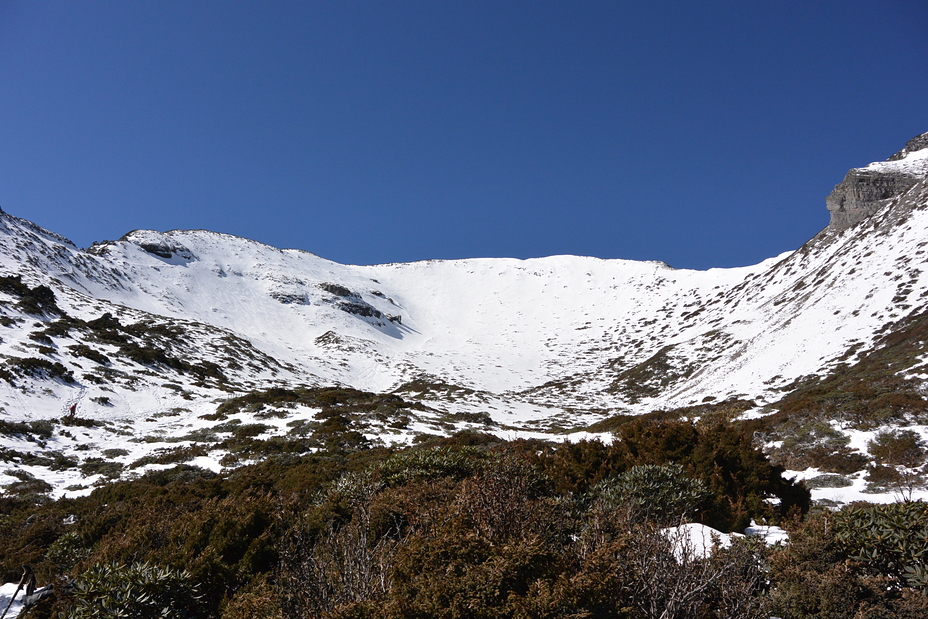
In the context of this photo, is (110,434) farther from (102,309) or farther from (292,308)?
(292,308)

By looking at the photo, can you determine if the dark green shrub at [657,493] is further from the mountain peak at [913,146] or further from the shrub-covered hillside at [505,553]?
the mountain peak at [913,146]

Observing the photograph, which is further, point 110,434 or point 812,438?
point 110,434

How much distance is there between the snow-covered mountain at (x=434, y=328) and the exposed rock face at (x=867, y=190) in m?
0.25

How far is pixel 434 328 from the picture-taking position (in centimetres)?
8506

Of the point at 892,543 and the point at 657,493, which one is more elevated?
the point at 657,493

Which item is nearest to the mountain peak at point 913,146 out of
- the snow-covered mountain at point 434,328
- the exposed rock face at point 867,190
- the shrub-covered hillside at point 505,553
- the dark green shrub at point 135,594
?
the snow-covered mountain at point 434,328

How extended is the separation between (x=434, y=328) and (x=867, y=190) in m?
66.6

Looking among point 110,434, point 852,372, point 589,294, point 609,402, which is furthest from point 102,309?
point 589,294

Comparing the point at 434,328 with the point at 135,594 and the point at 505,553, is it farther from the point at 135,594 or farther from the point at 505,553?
the point at 505,553

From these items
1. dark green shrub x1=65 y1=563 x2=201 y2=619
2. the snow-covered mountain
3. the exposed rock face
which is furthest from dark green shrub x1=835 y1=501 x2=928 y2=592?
the exposed rock face

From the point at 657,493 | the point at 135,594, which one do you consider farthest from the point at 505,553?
the point at 135,594

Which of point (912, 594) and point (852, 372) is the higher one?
point (852, 372)

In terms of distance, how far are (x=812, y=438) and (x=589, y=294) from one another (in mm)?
79235

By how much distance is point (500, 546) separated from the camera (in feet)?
13.5
